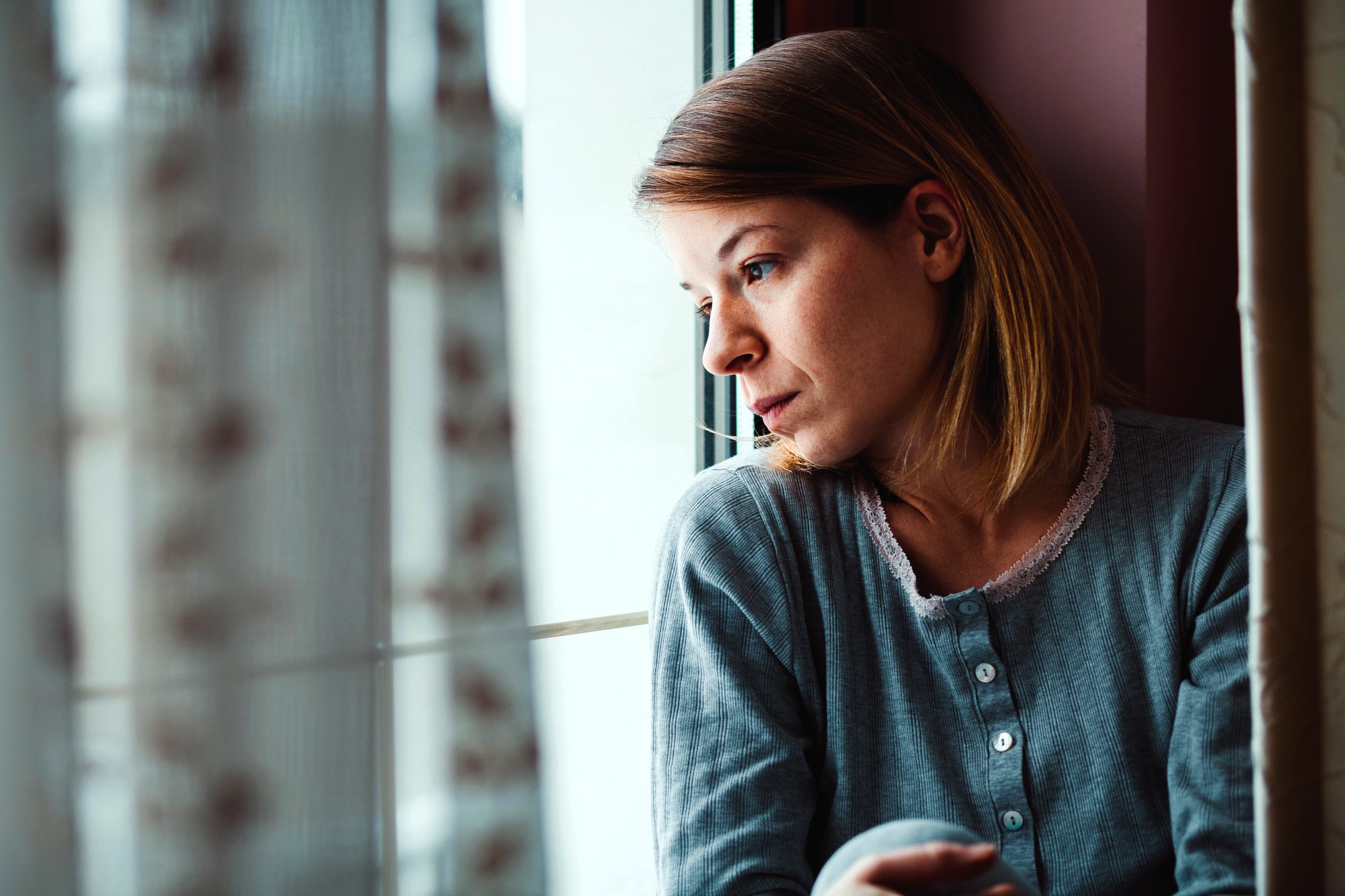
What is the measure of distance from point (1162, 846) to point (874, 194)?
0.69m

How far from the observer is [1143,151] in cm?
123

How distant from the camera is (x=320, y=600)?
2.58 feet

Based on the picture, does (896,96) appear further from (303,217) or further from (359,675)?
(359,675)

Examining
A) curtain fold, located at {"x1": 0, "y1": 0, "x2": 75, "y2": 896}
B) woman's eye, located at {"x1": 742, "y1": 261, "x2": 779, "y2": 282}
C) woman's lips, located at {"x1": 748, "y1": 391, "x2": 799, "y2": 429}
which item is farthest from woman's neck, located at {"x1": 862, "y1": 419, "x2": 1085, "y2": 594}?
curtain fold, located at {"x1": 0, "y1": 0, "x2": 75, "y2": 896}

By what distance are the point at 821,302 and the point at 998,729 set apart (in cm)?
45

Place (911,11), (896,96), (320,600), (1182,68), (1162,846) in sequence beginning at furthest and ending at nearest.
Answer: (911,11) → (1182,68) → (896,96) → (1162,846) → (320,600)

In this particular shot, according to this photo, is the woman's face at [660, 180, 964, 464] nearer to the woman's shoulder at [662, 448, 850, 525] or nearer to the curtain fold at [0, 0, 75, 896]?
the woman's shoulder at [662, 448, 850, 525]

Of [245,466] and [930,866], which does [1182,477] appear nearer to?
[930,866]

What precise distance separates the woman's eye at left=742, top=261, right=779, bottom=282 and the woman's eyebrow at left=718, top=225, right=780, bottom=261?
23 millimetres

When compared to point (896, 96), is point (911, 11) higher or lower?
higher

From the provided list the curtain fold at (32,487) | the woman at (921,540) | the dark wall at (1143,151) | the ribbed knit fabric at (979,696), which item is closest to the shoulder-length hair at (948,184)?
the woman at (921,540)

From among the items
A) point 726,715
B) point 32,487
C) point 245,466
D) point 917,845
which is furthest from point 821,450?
point 32,487

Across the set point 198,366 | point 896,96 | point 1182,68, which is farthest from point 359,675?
point 1182,68

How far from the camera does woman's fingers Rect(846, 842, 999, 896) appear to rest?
70cm
